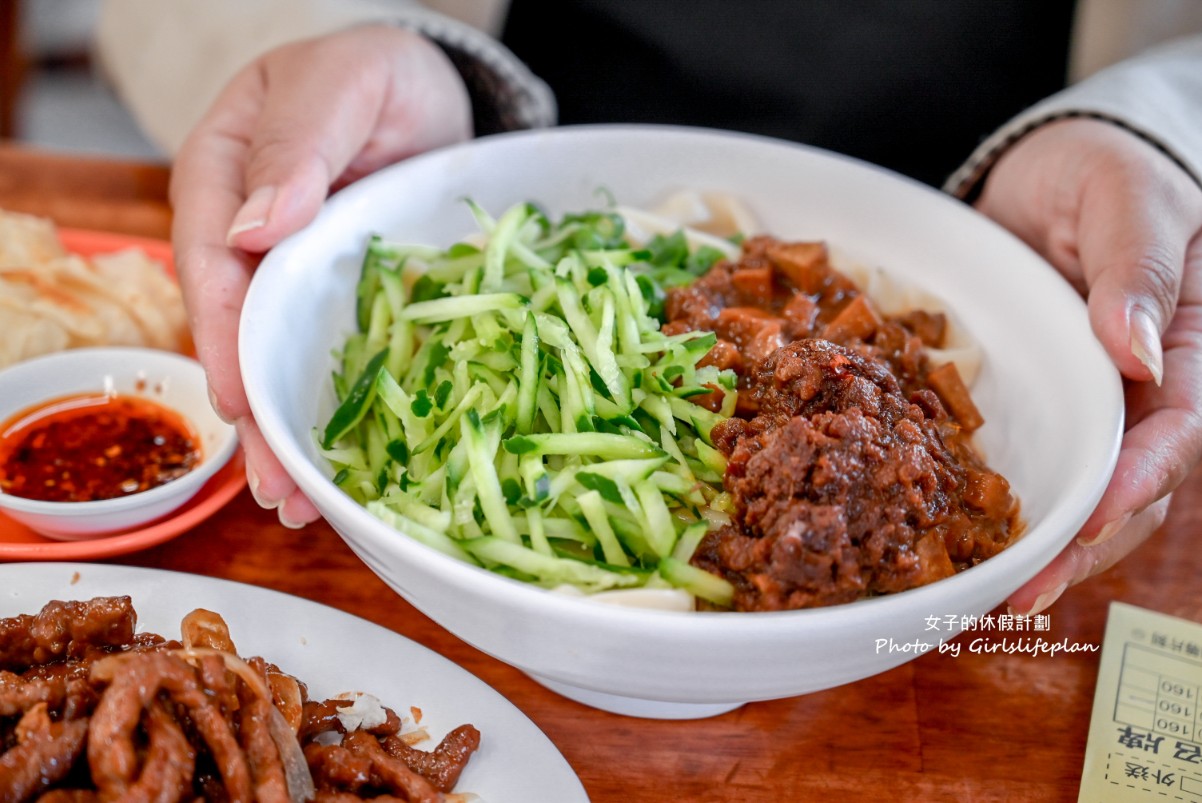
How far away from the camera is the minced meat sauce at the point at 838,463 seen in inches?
59.7

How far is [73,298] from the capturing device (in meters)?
2.50

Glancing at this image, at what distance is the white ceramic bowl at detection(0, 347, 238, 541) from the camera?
76.4 inches

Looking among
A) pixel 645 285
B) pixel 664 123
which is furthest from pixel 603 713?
pixel 664 123

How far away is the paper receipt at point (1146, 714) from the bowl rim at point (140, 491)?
182 cm

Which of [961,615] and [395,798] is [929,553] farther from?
[395,798]

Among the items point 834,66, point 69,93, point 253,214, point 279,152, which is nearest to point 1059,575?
point 253,214

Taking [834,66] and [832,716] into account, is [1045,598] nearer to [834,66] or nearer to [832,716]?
[832,716]

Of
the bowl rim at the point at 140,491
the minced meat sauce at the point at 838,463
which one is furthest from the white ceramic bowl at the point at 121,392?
the minced meat sauce at the point at 838,463

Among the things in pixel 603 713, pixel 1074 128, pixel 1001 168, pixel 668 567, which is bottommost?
pixel 603 713

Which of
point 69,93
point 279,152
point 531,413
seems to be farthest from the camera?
point 69,93

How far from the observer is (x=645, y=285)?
2213 millimetres

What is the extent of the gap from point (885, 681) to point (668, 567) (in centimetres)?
61

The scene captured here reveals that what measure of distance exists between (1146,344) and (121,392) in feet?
7.54

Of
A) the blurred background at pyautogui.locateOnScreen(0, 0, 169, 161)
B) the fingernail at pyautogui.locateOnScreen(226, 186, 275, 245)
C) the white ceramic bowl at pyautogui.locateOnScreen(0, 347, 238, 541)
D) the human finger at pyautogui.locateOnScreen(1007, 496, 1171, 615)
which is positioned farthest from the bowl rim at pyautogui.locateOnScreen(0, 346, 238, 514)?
the blurred background at pyautogui.locateOnScreen(0, 0, 169, 161)
